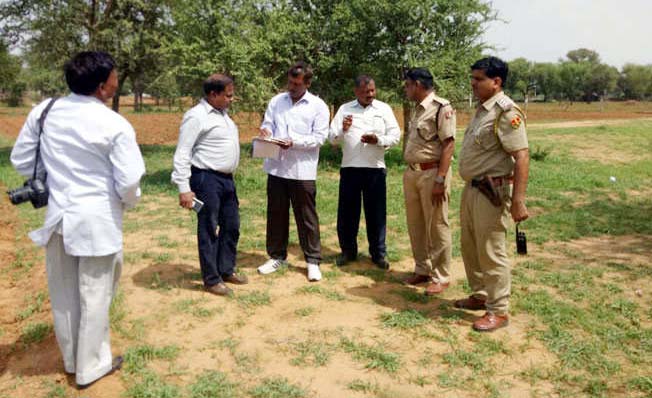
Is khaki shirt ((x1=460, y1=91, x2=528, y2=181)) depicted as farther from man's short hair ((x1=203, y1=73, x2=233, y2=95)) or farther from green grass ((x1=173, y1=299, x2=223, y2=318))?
green grass ((x1=173, y1=299, x2=223, y2=318))

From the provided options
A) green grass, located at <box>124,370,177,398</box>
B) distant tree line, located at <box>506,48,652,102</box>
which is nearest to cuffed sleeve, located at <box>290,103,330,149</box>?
green grass, located at <box>124,370,177,398</box>

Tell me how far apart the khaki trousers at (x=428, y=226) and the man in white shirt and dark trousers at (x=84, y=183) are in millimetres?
2448

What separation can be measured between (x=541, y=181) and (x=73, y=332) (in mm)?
8759

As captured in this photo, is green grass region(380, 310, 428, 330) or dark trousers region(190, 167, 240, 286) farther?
dark trousers region(190, 167, 240, 286)

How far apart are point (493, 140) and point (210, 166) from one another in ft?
7.33

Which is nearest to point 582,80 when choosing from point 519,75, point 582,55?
point 519,75

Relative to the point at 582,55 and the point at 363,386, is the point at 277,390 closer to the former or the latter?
→ the point at 363,386

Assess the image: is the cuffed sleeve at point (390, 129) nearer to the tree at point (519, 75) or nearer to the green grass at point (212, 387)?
the green grass at point (212, 387)

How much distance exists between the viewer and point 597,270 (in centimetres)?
523

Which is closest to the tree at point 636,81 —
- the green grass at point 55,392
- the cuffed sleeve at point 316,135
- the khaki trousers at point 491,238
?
the cuffed sleeve at point 316,135

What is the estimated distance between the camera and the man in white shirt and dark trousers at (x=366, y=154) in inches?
195

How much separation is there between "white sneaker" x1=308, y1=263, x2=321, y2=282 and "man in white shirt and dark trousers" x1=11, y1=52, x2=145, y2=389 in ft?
7.22

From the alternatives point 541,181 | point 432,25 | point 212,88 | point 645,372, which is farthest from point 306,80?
point 432,25

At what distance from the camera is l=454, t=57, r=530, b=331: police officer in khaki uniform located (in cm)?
358
